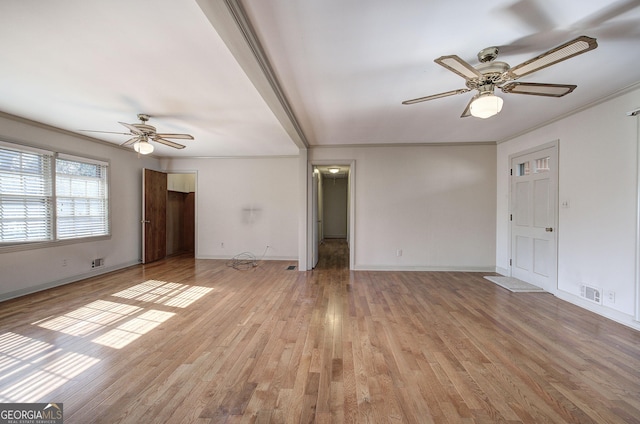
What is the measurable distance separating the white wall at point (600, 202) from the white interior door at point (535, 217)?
139 mm

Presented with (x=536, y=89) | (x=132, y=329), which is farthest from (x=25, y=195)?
(x=536, y=89)

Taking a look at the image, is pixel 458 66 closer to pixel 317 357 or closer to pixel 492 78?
pixel 492 78

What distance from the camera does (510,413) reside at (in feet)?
5.06

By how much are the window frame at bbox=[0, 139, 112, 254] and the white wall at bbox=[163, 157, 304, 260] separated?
168 centimetres

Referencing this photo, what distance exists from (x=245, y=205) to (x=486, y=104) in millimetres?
5355

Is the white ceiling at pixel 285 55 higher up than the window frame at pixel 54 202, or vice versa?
the white ceiling at pixel 285 55

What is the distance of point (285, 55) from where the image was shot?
214cm

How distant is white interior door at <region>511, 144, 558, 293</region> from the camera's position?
3.73 m

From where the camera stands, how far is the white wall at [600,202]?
9.07 feet

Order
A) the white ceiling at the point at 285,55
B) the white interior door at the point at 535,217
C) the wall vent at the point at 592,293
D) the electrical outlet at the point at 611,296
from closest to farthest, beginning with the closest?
the white ceiling at the point at 285,55, the electrical outlet at the point at 611,296, the wall vent at the point at 592,293, the white interior door at the point at 535,217

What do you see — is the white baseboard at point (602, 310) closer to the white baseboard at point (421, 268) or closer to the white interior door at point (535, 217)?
the white interior door at point (535, 217)

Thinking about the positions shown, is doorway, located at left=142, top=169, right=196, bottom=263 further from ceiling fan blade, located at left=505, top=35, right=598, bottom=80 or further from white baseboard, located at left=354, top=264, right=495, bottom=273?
ceiling fan blade, located at left=505, top=35, right=598, bottom=80

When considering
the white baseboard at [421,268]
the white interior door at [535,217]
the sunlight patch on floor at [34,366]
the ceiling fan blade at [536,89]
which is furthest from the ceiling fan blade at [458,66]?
the white baseboard at [421,268]

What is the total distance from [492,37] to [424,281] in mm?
3599
